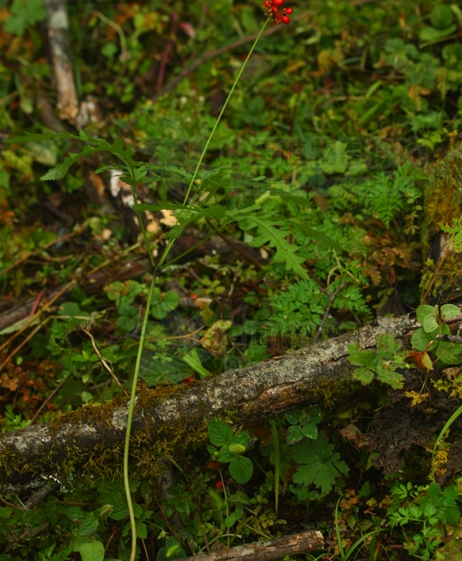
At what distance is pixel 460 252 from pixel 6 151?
331 centimetres

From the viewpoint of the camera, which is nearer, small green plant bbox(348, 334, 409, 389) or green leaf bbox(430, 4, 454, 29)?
small green plant bbox(348, 334, 409, 389)

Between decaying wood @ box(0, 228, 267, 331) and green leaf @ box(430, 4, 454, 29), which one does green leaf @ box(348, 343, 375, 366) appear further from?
green leaf @ box(430, 4, 454, 29)

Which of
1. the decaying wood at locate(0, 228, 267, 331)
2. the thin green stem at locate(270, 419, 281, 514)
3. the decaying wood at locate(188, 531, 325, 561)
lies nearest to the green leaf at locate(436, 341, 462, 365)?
the thin green stem at locate(270, 419, 281, 514)

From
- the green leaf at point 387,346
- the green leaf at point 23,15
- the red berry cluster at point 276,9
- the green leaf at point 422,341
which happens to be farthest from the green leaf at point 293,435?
the green leaf at point 23,15

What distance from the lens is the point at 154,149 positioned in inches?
156

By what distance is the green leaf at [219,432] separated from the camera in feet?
7.74

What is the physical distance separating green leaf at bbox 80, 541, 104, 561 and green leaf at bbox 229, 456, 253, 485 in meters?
0.63

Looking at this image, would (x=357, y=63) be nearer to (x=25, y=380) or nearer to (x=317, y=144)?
(x=317, y=144)

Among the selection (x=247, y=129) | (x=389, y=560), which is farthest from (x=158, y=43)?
(x=389, y=560)

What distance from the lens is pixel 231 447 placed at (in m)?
2.36

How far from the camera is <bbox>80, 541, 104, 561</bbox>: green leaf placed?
226 centimetres

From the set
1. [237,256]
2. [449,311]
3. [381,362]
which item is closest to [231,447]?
[381,362]

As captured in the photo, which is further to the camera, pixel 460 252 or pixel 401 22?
pixel 401 22

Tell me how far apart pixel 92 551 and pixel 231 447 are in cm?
72
